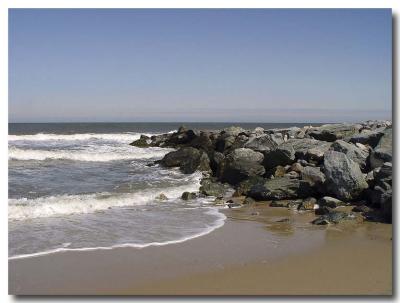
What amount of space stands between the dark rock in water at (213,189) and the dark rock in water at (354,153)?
341cm

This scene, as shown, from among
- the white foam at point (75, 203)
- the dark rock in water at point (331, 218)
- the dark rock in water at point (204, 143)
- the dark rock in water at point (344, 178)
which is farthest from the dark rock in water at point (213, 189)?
the dark rock in water at point (204, 143)

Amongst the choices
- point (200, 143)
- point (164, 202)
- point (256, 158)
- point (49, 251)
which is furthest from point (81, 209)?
point (200, 143)

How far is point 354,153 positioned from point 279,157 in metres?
2.59

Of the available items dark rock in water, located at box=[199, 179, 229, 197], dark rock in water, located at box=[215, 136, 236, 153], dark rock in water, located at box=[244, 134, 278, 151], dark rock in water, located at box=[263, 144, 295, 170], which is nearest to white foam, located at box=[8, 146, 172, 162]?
dark rock in water, located at box=[215, 136, 236, 153]

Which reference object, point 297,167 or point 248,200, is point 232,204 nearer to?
point 248,200

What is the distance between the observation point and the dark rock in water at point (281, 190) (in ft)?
38.7

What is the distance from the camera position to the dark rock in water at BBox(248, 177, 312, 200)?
38.7 ft

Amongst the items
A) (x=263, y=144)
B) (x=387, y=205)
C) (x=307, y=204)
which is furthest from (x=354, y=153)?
(x=263, y=144)

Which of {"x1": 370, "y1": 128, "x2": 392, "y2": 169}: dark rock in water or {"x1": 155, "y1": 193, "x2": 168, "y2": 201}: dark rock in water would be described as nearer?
{"x1": 370, "y1": 128, "x2": 392, "y2": 169}: dark rock in water

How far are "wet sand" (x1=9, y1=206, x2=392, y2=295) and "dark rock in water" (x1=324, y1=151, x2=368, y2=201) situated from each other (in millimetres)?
1992

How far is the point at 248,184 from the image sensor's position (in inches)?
529

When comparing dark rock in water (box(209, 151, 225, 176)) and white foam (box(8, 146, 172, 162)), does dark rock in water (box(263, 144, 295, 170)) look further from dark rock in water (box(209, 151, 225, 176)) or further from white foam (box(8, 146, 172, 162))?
white foam (box(8, 146, 172, 162))

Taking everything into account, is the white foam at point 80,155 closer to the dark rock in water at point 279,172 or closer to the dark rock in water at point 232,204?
the dark rock in water at point 279,172

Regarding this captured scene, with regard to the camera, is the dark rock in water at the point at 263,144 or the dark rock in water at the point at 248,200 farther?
the dark rock in water at the point at 263,144
